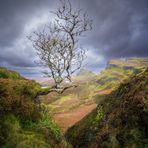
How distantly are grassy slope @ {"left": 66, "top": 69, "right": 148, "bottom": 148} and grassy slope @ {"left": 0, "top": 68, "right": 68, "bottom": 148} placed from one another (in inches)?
141

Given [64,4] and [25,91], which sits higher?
[64,4]

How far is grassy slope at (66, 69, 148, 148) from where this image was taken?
14.7 m

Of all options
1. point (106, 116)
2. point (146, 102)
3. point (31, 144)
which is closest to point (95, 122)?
point (106, 116)

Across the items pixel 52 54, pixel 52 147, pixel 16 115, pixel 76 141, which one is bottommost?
pixel 76 141

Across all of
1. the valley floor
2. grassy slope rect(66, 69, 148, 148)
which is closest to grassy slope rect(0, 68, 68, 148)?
grassy slope rect(66, 69, 148, 148)

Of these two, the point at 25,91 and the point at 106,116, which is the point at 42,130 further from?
the point at 106,116

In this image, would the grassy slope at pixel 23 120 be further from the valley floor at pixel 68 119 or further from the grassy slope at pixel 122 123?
the valley floor at pixel 68 119

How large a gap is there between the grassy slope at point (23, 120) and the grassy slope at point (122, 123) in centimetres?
357

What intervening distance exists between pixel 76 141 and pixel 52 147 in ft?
28.9

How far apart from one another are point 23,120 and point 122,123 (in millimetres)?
6983

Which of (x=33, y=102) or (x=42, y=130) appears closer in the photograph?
(x=42, y=130)

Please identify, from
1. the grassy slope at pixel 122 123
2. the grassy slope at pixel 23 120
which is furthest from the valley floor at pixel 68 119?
the grassy slope at pixel 23 120

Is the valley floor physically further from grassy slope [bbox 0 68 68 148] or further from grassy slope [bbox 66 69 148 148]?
grassy slope [bbox 0 68 68 148]

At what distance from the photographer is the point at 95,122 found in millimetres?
20688
